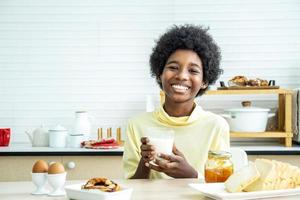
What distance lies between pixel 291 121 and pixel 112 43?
1.40 m

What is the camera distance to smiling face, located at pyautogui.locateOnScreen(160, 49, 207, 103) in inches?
79.3

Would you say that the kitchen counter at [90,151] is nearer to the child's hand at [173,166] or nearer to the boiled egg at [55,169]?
the child's hand at [173,166]

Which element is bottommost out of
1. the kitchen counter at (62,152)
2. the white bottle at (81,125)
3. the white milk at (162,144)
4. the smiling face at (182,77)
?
A: the kitchen counter at (62,152)

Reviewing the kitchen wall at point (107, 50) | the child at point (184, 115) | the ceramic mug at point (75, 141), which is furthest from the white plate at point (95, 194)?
the kitchen wall at point (107, 50)

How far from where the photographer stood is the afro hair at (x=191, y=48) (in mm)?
2123

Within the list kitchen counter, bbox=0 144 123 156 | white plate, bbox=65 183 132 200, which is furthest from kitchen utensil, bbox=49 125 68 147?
white plate, bbox=65 183 132 200

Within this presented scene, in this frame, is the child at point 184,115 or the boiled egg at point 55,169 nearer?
the boiled egg at point 55,169

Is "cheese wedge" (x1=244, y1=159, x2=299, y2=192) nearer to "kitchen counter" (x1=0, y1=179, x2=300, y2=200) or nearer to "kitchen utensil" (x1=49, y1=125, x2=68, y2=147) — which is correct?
"kitchen counter" (x1=0, y1=179, x2=300, y2=200)

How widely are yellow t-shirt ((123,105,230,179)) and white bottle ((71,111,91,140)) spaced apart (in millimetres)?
1333

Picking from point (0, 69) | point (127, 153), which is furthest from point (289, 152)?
point (0, 69)

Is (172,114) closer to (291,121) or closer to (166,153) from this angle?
(166,153)

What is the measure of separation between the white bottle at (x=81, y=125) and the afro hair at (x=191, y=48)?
1.18 metres

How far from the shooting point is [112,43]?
3.61 meters

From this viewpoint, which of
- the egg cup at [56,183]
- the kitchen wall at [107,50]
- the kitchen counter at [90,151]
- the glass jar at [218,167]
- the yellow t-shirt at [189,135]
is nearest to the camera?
the egg cup at [56,183]
